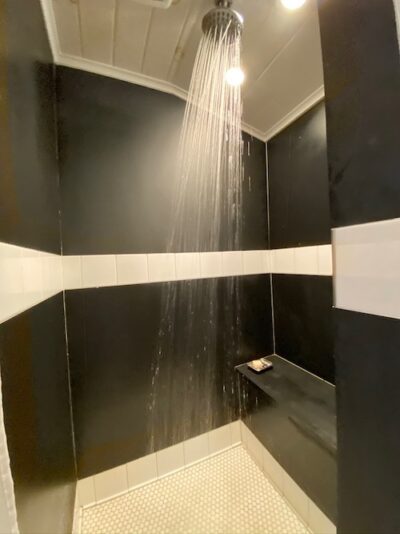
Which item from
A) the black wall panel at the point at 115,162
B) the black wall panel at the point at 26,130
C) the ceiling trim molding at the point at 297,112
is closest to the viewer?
the black wall panel at the point at 26,130

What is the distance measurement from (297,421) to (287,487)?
13.7 inches

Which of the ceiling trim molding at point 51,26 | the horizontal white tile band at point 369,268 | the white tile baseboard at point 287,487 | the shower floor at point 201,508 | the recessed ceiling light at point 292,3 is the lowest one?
the shower floor at point 201,508

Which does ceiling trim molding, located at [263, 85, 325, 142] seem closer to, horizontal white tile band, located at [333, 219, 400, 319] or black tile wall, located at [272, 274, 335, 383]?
black tile wall, located at [272, 274, 335, 383]

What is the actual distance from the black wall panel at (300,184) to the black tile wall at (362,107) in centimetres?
79

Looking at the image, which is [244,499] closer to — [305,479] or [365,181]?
[305,479]

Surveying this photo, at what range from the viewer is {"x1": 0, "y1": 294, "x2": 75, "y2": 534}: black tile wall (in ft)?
1.26

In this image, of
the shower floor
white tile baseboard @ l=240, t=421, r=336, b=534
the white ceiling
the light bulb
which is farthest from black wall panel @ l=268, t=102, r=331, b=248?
the shower floor

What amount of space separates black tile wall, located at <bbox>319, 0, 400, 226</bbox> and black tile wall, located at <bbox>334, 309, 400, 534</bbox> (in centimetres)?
19

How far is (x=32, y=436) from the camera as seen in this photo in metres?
0.49

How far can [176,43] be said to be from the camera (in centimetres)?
89

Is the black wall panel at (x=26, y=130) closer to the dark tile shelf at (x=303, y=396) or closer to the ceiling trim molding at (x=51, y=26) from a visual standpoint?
the ceiling trim molding at (x=51, y=26)

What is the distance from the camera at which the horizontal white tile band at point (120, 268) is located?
39 cm

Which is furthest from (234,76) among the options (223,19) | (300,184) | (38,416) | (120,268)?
(38,416)

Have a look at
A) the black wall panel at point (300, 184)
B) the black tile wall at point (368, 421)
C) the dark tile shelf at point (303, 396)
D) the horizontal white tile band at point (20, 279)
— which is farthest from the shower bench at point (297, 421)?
the horizontal white tile band at point (20, 279)
